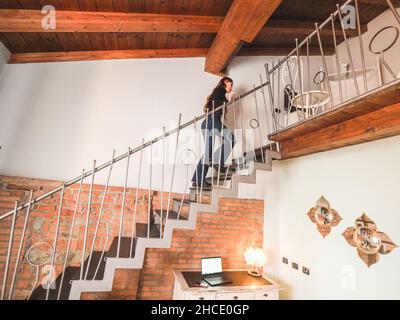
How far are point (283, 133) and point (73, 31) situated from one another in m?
2.86

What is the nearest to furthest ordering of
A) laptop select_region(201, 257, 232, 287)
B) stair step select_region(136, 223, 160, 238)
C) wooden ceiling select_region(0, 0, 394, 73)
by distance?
stair step select_region(136, 223, 160, 238), wooden ceiling select_region(0, 0, 394, 73), laptop select_region(201, 257, 232, 287)

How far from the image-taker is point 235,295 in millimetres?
2854

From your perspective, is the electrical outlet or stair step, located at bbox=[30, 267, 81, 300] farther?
the electrical outlet

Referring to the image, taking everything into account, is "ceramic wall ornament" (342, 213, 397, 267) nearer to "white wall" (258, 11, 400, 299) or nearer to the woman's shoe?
"white wall" (258, 11, 400, 299)

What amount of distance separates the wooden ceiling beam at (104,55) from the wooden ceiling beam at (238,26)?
0.40 meters

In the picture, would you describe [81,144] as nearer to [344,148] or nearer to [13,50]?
[13,50]

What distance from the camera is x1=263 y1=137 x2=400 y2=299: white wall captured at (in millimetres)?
2174

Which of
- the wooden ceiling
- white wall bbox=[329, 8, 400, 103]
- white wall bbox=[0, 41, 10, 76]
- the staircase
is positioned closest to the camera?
the staircase

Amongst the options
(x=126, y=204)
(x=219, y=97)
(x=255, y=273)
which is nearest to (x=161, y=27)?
(x=219, y=97)

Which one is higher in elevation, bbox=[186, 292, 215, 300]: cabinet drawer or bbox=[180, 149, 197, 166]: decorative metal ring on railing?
bbox=[180, 149, 197, 166]: decorative metal ring on railing

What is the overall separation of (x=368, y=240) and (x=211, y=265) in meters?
1.99

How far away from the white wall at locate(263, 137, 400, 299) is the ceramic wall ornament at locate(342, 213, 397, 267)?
54 millimetres

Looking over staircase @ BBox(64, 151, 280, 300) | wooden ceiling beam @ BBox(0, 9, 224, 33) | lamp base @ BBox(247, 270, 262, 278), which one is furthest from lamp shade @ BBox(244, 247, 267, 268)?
wooden ceiling beam @ BBox(0, 9, 224, 33)
